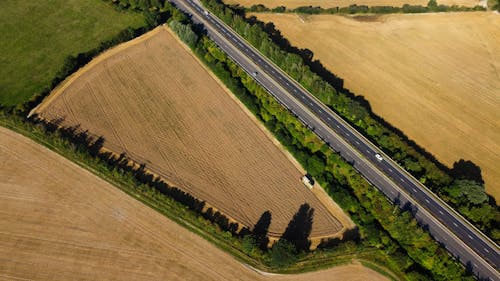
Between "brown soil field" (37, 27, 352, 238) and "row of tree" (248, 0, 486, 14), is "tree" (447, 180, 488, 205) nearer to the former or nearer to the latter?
"brown soil field" (37, 27, 352, 238)

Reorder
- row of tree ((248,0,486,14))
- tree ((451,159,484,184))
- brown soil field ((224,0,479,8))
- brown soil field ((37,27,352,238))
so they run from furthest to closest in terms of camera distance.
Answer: brown soil field ((224,0,479,8)) → row of tree ((248,0,486,14)) → tree ((451,159,484,184)) → brown soil field ((37,27,352,238))

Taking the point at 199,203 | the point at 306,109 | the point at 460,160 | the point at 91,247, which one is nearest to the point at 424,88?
the point at 460,160

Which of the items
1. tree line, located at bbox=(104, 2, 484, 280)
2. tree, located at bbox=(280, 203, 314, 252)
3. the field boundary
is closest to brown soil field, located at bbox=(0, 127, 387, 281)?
tree line, located at bbox=(104, 2, 484, 280)

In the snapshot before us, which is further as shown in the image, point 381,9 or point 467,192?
point 381,9

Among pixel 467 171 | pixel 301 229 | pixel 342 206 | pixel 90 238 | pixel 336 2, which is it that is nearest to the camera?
pixel 90 238

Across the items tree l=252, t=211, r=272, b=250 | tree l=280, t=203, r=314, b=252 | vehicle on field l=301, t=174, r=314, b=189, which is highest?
vehicle on field l=301, t=174, r=314, b=189

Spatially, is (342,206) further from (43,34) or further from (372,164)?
(43,34)

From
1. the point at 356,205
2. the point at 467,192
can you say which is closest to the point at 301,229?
the point at 356,205
